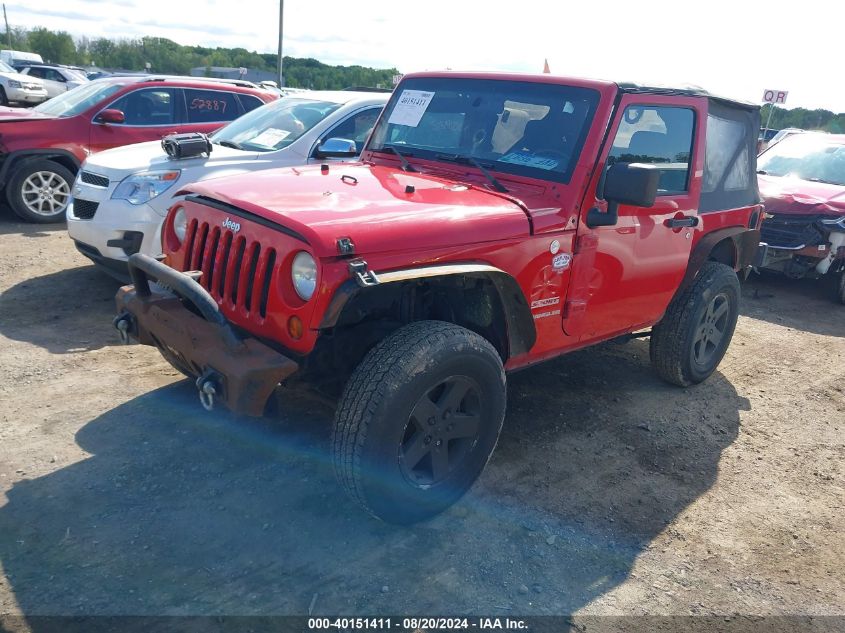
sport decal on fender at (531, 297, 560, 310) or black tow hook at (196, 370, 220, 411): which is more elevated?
sport decal on fender at (531, 297, 560, 310)

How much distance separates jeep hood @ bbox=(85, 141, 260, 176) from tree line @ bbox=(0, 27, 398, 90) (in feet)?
124

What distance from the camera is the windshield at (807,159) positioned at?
8.78 metres

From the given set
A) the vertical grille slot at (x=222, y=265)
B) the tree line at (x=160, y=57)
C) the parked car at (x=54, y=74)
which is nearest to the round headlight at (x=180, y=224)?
the vertical grille slot at (x=222, y=265)

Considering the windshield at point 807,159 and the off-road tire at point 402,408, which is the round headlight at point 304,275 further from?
the windshield at point 807,159

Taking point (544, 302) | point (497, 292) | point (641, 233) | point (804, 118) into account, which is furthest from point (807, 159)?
point (804, 118)

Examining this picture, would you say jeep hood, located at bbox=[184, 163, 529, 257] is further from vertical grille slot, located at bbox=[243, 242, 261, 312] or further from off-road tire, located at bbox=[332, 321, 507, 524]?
off-road tire, located at bbox=[332, 321, 507, 524]

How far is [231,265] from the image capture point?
124 inches

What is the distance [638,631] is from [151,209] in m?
4.84

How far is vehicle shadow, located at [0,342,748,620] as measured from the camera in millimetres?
2783

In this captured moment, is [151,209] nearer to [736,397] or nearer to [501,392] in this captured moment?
[501,392]

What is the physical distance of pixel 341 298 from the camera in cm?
274

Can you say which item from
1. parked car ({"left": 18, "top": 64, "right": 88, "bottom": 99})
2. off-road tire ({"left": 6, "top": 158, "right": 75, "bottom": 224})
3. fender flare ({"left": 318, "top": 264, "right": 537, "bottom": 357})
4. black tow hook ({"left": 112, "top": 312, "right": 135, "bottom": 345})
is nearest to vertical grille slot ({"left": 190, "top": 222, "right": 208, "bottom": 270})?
black tow hook ({"left": 112, "top": 312, "right": 135, "bottom": 345})

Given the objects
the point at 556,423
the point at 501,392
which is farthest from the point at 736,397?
the point at 501,392

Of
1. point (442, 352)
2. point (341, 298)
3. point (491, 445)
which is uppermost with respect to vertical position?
point (341, 298)
